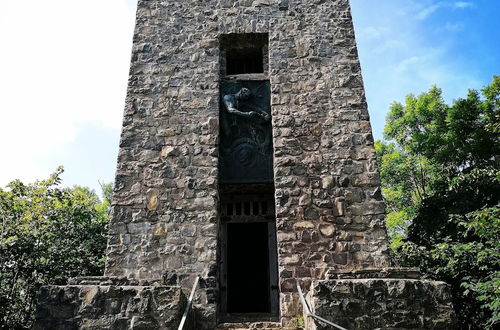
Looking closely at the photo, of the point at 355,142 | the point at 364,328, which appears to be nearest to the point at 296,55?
the point at 355,142

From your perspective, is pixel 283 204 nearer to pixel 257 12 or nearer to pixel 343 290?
pixel 343 290

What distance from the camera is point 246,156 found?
18.7ft

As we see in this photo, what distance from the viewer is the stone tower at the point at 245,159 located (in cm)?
497

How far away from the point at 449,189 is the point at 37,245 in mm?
9373

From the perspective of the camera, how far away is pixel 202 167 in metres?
5.53

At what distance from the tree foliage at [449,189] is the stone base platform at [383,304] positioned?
179cm

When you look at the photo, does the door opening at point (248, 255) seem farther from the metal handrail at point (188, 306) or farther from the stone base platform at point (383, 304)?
the stone base platform at point (383, 304)

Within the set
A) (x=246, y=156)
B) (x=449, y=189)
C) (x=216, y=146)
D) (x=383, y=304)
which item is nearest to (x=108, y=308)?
(x=383, y=304)

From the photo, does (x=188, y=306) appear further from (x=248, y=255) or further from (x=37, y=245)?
(x=37, y=245)

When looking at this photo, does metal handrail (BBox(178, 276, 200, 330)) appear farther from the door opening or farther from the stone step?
the door opening

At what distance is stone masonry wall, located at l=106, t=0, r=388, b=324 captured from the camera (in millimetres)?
5020

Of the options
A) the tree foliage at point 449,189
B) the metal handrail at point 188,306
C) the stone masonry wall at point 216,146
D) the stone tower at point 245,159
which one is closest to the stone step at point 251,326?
the stone tower at point 245,159

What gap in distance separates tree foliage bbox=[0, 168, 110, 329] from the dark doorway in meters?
3.72

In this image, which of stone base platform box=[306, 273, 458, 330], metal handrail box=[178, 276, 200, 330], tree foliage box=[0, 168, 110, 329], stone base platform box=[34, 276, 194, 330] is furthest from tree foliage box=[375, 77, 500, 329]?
tree foliage box=[0, 168, 110, 329]
